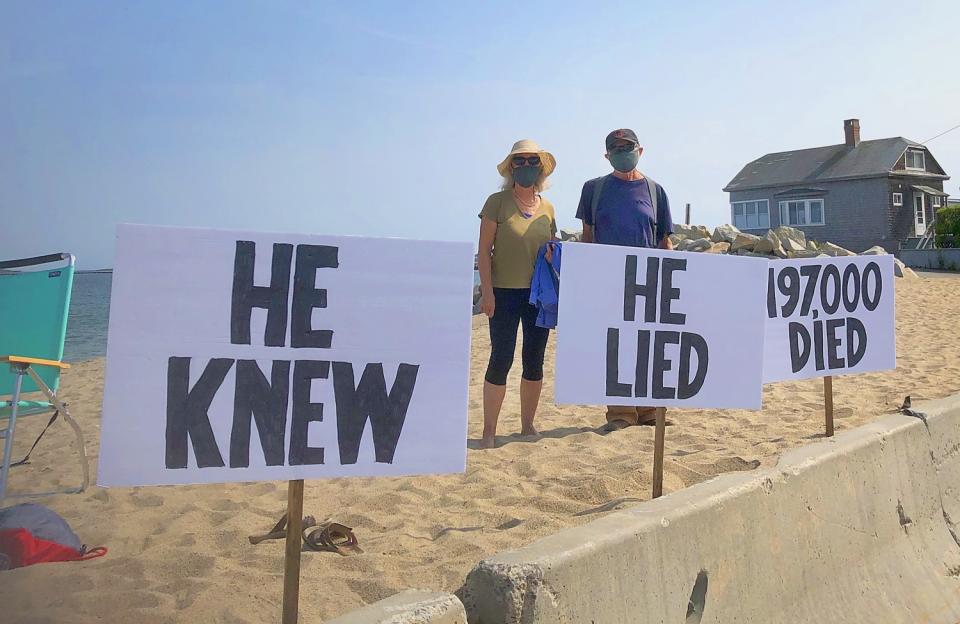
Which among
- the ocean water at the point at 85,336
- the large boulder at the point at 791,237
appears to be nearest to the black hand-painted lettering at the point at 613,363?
the ocean water at the point at 85,336

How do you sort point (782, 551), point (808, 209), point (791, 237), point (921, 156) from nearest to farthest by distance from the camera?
point (782, 551), point (791, 237), point (921, 156), point (808, 209)

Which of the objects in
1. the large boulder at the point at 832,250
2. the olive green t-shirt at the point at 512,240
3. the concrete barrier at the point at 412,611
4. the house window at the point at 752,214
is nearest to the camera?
the concrete barrier at the point at 412,611

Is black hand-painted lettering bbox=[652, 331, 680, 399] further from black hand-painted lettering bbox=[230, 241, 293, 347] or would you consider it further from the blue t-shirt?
black hand-painted lettering bbox=[230, 241, 293, 347]

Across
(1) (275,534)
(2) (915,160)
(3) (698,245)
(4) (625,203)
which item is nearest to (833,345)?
(4) (625,203)

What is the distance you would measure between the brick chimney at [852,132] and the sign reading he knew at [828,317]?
127 ft

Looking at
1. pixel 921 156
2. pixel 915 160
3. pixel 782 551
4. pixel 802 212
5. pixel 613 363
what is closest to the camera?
pixel 782 551

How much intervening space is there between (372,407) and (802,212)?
1603 inches

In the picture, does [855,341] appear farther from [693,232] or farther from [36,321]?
[693,232]

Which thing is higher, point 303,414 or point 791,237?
point 791,237

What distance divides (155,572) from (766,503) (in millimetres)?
2311

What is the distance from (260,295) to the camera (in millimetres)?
2316

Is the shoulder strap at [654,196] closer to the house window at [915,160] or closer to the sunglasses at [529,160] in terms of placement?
the sunglasses at [529,160]

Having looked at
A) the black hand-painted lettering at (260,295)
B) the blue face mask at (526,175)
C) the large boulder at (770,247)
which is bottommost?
the black hand-painted lettering at (260,295)

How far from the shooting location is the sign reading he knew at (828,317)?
5.00 metres
